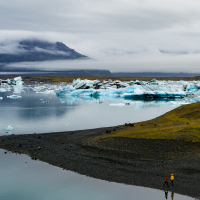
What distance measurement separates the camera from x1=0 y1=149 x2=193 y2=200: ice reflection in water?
13.1 meters

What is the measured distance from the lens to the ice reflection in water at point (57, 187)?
13.1 meters

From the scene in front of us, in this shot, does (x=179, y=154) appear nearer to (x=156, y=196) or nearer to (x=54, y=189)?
(x=156, y=196)

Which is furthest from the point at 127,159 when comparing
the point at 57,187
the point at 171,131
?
the point at 57,187

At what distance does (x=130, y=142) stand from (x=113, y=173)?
4612 millimetres

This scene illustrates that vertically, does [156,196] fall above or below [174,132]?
below

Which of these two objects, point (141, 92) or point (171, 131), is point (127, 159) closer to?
point (171, 131)

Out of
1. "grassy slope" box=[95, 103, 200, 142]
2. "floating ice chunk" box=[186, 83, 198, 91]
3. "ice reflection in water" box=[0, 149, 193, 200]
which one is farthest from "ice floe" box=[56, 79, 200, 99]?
"ice reflection in water" box=[0, 149, 193, 200]

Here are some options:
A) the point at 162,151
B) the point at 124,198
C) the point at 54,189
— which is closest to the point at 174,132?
the point at 162,151

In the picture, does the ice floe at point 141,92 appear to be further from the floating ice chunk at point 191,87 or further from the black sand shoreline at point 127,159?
the black sand shoreline at point 127,159

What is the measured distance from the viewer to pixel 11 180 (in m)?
14.8

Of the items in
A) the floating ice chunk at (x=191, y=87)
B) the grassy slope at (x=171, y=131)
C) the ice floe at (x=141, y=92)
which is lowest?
the grassy slope at (x=171, y=131)

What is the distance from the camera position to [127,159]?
17391 millimetres

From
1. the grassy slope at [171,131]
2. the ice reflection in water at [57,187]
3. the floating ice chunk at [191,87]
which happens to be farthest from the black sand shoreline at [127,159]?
the floating ice chunk at [191,87]

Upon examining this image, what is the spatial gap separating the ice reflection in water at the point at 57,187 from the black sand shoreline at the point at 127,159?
21.1 inches
